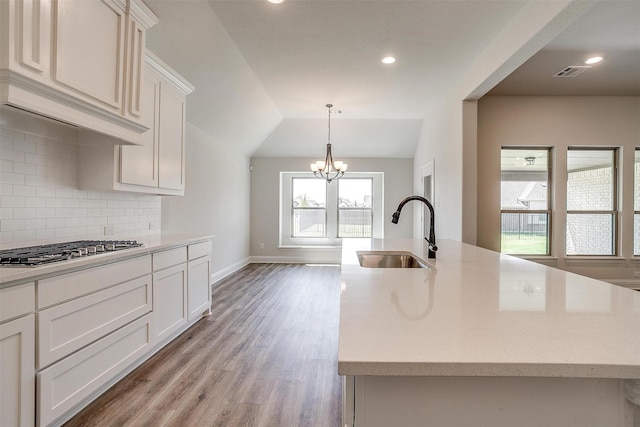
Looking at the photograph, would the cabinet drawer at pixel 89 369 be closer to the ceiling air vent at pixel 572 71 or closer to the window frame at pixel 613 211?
the ceiling air vent at pixel 572 71

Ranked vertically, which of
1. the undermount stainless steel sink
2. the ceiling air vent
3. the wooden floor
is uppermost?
the ceiling air vent

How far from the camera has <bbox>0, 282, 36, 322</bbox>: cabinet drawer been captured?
1.38 metres

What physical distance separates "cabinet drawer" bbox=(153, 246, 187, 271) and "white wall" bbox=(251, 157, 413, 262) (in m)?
4.32

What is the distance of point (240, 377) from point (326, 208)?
17.9ft

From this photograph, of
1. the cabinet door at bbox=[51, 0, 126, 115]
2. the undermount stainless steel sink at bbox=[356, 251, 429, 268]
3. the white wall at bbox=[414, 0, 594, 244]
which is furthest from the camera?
the white wall at bbox=[414, 0, 594, 244]

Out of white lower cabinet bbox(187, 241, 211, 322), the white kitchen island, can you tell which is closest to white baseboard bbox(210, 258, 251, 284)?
white lower cabinet bbox(187, 241, 211, 322)

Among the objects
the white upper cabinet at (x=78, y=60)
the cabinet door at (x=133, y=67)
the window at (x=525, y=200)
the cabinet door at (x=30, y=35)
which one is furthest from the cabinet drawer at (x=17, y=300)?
the window at (x=525, y=200)

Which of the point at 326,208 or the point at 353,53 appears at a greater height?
the point at 353,53

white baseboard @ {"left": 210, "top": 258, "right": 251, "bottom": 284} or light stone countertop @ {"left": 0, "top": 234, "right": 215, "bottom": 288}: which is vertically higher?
light stone countertop @ {"left": 0, "top": 234, "right": 215, "bottom": 288}

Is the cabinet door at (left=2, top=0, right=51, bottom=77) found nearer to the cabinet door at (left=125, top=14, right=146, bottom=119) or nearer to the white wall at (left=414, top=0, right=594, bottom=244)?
the cabinet door at (left=125, top=14, right=146, bottom=119)

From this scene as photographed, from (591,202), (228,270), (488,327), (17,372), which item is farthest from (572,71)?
(228,270)

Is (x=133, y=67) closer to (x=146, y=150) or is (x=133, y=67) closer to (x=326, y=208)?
(x=146, y=150)

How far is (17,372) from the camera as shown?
1.45 m

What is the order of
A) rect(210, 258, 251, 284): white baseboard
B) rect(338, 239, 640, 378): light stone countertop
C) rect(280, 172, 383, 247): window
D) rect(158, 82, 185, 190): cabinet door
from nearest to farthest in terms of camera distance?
rect(338, 239, 640, 378): light stone countertop → rect(158, 82, 185, 190): cabinet door → rect(210, 258, 251, 284): white baseboard → rect(280, 172, 383, 247): window
